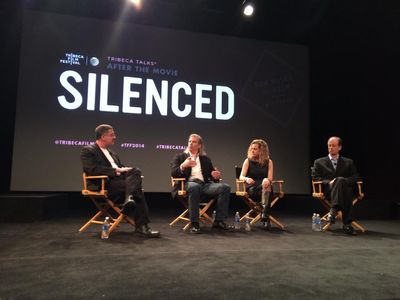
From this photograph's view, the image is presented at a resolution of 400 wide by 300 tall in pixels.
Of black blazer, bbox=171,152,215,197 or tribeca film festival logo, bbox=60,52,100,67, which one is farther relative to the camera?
tribeca film festival logo, bbox=60,52,100,67

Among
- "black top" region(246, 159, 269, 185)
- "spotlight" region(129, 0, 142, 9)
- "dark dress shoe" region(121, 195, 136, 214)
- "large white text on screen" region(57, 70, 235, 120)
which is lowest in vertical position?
"dark dress shoe" region(121, 195, 136, 214)

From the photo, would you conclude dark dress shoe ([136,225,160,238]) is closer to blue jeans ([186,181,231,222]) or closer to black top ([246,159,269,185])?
blue jeans ([186,181,231,222])

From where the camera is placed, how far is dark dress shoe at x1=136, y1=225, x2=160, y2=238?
3.03 metres

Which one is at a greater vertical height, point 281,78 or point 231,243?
point 281,78

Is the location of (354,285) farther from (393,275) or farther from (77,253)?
(77,253)

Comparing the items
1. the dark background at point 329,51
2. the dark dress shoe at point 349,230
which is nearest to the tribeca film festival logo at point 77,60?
the dark background at point 329,51

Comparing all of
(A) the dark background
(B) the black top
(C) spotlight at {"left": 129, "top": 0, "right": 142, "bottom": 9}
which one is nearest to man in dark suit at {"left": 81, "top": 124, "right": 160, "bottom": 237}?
(B) the black top

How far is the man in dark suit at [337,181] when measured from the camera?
11.6 feet

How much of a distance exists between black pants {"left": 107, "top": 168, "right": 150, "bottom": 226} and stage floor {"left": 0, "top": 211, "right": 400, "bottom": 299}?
181 mm

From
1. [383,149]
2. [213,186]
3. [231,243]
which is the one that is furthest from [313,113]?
[231,243]

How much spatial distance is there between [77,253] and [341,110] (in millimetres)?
5042

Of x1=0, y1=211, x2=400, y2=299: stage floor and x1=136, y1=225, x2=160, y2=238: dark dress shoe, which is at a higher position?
x1=136, y1=225, x2=160, y2=238: dark dress shoe

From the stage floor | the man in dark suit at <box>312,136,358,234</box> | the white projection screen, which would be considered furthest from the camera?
the white projection screen

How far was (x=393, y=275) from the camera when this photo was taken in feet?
6.32
